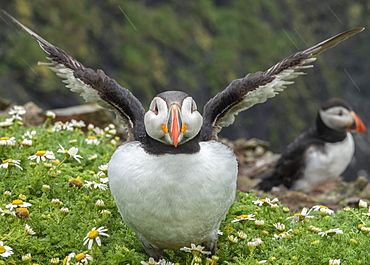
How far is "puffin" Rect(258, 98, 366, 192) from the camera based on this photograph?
873 cm

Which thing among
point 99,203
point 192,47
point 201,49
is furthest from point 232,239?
point 201,49

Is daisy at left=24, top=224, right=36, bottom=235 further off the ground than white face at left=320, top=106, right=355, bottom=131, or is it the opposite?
daisy at left=24, top=224, right=36, bottom=235

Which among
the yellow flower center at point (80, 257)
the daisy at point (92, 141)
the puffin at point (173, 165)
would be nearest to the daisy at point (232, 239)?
the puffin at point (173, 165)

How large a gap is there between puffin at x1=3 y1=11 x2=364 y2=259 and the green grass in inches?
11.1

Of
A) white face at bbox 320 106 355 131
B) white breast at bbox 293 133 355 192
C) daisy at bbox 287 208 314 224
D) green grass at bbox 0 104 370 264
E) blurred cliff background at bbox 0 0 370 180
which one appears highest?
daisy at bbox 287 208 314 224

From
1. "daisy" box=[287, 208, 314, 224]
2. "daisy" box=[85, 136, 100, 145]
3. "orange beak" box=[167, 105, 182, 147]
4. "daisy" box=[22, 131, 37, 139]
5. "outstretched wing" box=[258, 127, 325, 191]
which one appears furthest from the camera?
"outstretched wing" box=[258, 127, 325, 191]

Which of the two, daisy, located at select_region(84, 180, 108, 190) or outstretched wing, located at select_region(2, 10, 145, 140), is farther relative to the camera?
daisy, located at select_region(84, 180, 108, 190)

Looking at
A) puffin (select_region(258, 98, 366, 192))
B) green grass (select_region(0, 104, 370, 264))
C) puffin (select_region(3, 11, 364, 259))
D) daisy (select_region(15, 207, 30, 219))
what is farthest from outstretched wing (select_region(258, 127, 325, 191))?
daisy (select_region(15, 207, 30, 219))

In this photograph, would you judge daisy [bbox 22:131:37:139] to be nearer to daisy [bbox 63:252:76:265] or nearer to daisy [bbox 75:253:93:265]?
daisy [bbox 63:252:76:265]

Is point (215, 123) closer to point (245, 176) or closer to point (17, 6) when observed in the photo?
point (245, 176)

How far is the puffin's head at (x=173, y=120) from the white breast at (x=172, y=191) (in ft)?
0.82

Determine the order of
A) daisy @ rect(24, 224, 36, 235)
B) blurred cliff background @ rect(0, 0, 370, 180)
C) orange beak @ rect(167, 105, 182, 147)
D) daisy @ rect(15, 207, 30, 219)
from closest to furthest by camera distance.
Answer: orange beak @ rect(167, 105, 182, 147), daisy @ rect(15, 207, 30, 219), daisy @ rect(24, 224, 36, 235), blurred cliff background @ rect(0, 0, 370, 180)

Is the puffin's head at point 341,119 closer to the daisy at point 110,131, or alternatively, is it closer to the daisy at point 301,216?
the daisy at point 110,131

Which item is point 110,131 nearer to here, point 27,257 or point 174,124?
point 27,257
